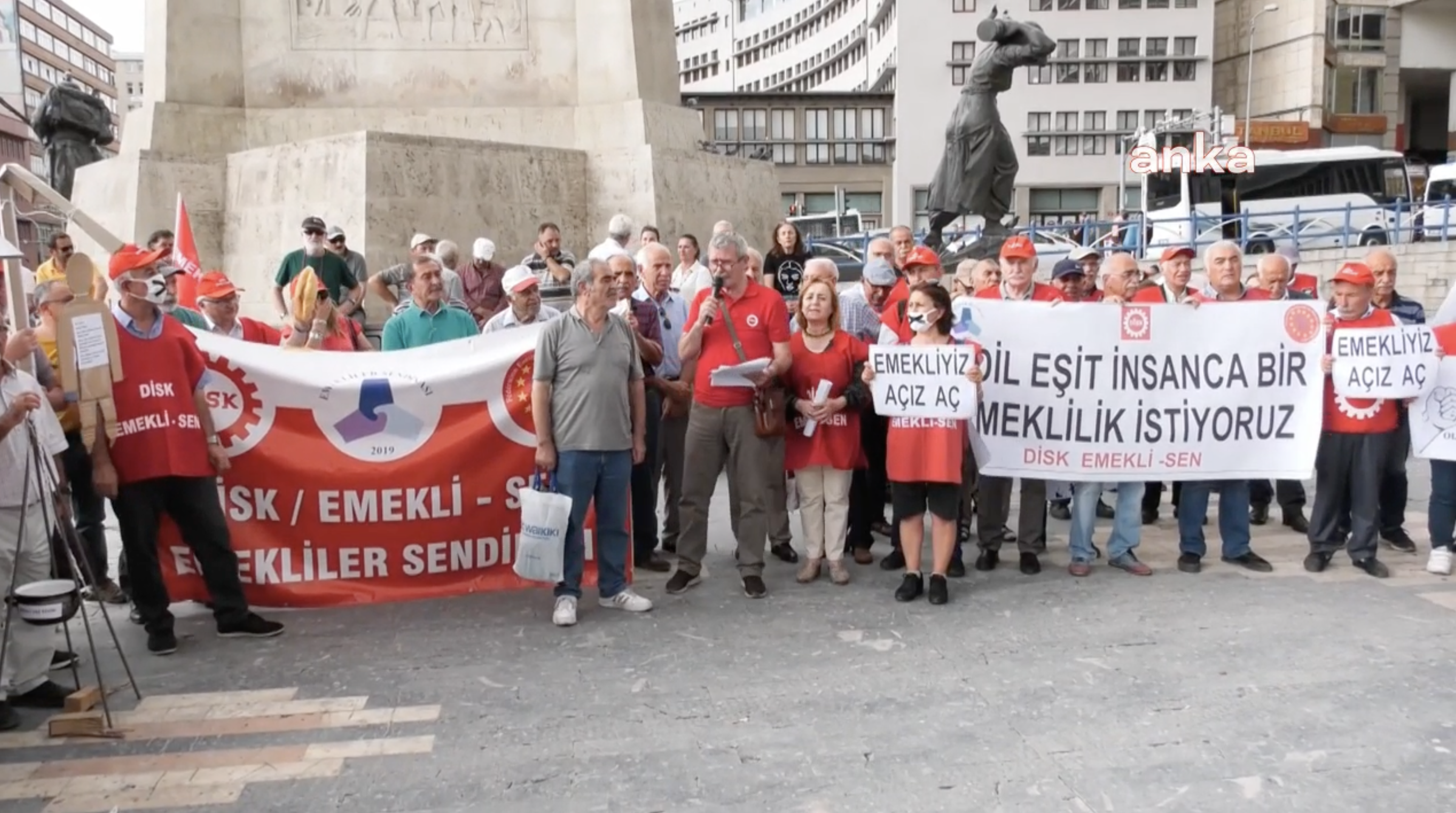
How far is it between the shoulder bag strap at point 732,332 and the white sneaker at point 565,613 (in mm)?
1629

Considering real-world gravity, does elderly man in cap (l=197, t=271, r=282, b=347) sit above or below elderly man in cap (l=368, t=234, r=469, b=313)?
below

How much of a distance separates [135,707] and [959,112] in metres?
16.6

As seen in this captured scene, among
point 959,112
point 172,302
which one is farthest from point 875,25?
point 172,302

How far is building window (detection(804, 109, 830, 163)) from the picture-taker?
67.6 m

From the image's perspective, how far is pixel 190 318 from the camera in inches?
275

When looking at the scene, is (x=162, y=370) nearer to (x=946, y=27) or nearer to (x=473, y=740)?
(x=473, y=740)

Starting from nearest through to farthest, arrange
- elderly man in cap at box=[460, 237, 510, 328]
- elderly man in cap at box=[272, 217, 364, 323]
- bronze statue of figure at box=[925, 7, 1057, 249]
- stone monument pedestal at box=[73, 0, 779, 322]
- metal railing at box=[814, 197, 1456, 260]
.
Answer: elderly man in cap at box=[460, 237, 510, 328]
elderly man in cap at box=[272, 217, 364, 323]
stone monument pedestal at box=[73, 0, 779, 322]
bronze statue of figure at box=[925, 7, 1057, 249]
metal railing at box=[814, 197, 1456, 260]

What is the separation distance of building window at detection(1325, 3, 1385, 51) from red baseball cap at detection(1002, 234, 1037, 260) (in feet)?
203

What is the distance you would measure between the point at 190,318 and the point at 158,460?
178 centimetres

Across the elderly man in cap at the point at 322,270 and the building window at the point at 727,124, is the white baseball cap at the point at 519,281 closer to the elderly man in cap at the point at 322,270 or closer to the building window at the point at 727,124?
the elderly man in cap at the point at 322,270

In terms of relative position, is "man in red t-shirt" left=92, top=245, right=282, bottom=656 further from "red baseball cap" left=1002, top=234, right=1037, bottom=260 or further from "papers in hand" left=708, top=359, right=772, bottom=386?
"red baseball cap" left=1002, top=234, right=1037, bottom=260

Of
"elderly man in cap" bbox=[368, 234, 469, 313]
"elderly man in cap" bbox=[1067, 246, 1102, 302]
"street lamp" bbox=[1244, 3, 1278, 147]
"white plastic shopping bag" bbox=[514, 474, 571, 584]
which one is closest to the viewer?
"white plastic shopping bag" bbox=[514, 474, 571, 584]

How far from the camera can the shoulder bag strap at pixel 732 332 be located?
6.48m

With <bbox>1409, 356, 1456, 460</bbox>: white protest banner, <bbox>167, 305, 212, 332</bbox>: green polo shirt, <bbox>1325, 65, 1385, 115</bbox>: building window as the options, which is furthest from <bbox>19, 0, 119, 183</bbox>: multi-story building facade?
<bbox>1409, 356, 1456, 460</bbox>: white protest banner
